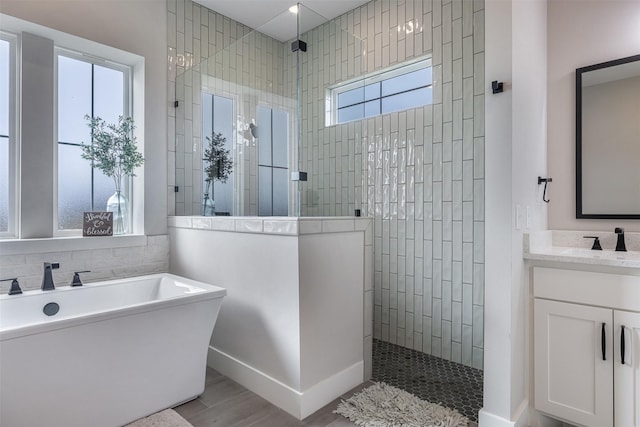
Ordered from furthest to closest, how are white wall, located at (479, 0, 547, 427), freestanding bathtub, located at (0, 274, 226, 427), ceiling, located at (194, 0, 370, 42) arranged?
ceiling, located at (194, 0, 370, 42) < white wall, located at (479, 0, 547, 427) < freestanding bathtub, located at (0, 274, 226, 427)

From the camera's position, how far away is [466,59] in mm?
2541

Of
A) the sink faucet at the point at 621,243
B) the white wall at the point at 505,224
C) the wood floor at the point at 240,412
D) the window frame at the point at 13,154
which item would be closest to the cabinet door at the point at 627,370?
the white wall at the point at 505,224

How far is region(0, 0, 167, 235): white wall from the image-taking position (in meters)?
2.62

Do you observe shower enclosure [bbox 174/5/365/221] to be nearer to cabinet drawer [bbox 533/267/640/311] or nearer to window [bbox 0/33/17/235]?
window [bbox 0/33/17/235]

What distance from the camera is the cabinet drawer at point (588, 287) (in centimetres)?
160

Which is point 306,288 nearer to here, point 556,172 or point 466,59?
point 556,172

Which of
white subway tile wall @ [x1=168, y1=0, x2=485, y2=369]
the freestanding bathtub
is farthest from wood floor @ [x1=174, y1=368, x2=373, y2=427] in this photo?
white subway tile wall @ [x1=168, y1=0, x2=485, y2=369]

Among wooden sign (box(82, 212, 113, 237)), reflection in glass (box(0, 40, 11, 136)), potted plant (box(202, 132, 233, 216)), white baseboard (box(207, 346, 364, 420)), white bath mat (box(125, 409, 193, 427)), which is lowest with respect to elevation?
white bath mat (box(125, 409, 193, 427))

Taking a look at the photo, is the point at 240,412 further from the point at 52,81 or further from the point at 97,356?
the point at 52,81

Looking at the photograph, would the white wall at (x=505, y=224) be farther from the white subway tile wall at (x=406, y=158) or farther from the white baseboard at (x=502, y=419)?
the white subway tile wall at (x=406, y=158)

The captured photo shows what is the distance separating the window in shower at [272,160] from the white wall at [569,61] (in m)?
1.77

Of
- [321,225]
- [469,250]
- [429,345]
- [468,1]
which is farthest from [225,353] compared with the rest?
[468,1]

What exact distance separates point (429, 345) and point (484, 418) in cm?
104

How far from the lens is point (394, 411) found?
1.98m
